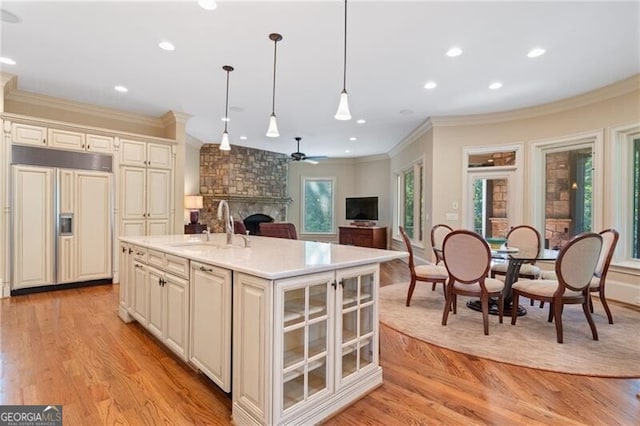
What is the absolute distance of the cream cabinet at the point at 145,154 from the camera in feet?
16.4

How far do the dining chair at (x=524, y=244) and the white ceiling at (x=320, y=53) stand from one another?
1.88 metres

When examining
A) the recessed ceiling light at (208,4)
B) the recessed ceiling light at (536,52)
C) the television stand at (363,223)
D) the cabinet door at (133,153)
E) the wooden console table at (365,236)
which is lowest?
the wooden console table at (365,236)

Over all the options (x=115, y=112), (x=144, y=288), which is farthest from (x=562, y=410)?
(x=115, y=112)

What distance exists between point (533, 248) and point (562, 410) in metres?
2.62

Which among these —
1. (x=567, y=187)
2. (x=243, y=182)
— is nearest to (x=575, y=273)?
(x=567, y=187)

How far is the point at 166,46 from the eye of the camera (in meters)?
3.19

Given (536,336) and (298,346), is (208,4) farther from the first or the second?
(536,336)

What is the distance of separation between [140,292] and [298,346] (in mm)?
1882

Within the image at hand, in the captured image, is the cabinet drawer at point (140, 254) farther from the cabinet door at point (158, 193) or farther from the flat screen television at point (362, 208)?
the flat screen television at point (362, 208)

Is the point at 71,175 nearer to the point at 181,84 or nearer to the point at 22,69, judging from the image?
the point at 22,69

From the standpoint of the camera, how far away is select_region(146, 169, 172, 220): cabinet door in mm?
5260

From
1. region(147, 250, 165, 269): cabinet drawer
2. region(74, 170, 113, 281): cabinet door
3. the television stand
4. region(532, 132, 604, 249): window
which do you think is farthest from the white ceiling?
the television stand

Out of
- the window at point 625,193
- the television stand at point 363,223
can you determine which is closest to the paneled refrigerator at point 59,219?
the television stand at point 363,223

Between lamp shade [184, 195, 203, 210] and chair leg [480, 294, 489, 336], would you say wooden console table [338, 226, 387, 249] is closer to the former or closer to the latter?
lamp shade [184, 195, 203, 210]
